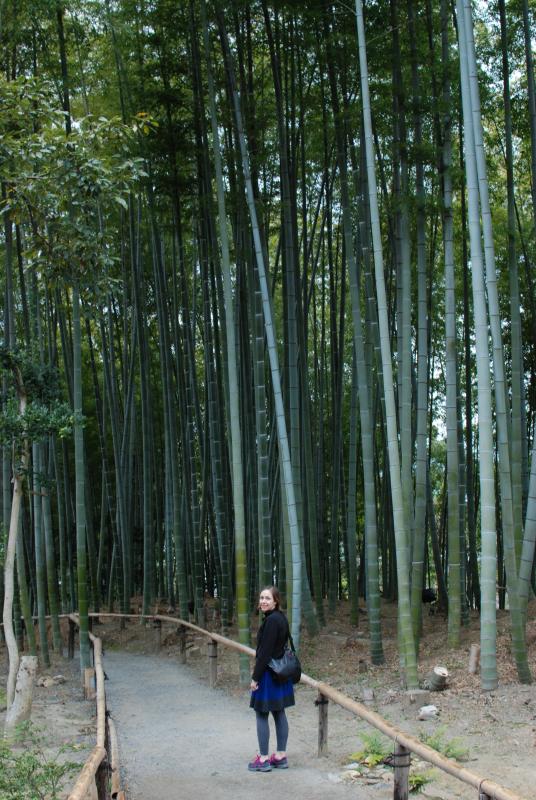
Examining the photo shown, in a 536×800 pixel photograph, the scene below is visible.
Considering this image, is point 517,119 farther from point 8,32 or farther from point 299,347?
point 8,32

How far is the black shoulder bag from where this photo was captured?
12.4 feet

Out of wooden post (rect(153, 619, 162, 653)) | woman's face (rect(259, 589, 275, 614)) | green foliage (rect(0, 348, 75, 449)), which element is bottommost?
wooden post (rect(153, 619, 162, 653))

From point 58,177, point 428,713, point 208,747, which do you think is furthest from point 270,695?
point 58,177

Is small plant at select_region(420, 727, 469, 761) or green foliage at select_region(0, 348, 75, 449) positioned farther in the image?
green foliage at select_region(0, 348, 75, 449)

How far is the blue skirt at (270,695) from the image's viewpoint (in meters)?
3.76

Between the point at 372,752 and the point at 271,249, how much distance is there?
856 cm

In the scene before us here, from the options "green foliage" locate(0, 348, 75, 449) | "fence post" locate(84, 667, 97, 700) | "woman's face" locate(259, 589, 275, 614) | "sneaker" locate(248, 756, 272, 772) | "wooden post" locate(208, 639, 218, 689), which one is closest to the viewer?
"sneaker" locate(248, 756, 272, 772)

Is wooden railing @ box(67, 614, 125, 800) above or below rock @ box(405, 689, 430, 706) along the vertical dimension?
above

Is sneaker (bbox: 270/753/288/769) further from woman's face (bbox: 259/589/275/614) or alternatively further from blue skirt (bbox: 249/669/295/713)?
woman's face (bbox: 259/589/275/614)

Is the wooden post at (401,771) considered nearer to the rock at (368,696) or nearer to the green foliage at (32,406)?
the rock at (368,696)

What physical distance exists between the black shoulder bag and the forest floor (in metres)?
0.39

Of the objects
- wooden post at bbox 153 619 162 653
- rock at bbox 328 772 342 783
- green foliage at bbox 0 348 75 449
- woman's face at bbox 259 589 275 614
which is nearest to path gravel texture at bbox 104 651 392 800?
rock at bbox 328 772 342 783

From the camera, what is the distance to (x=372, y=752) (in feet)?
12.7

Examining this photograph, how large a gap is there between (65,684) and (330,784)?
438 cm
